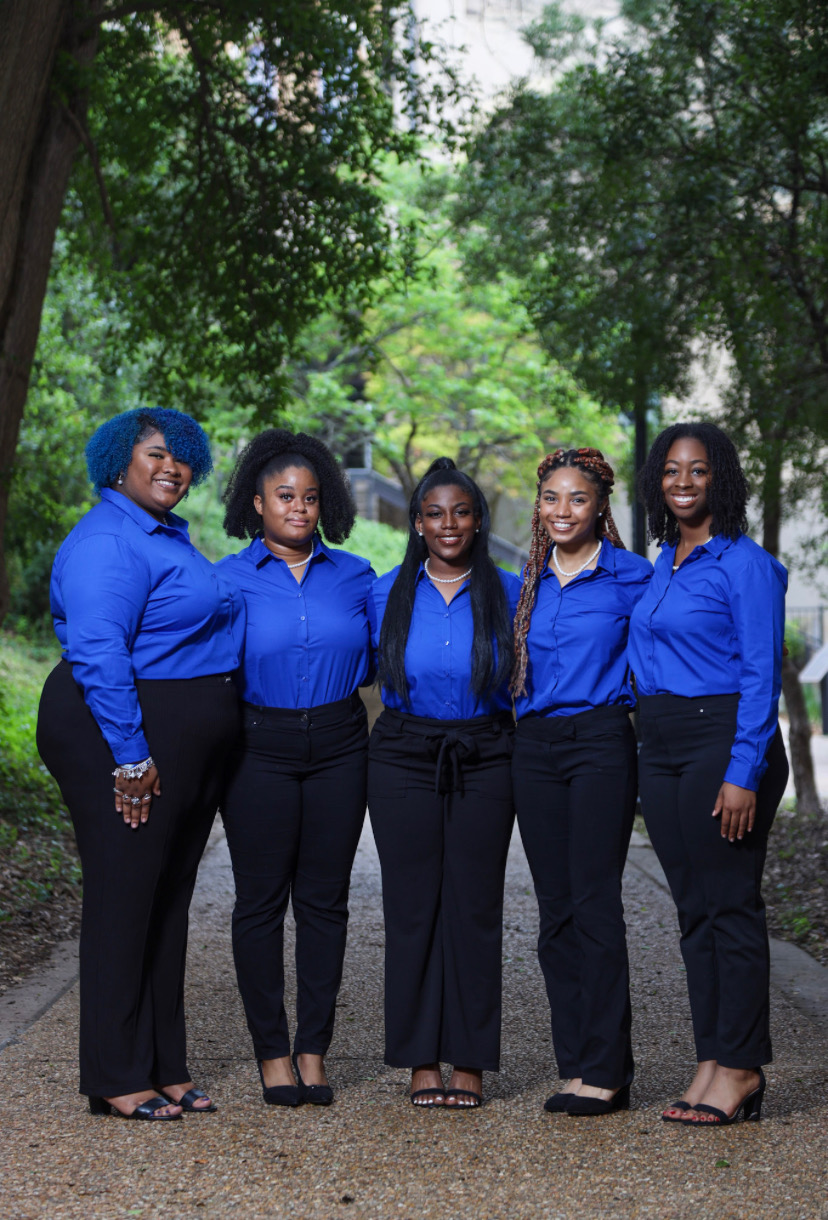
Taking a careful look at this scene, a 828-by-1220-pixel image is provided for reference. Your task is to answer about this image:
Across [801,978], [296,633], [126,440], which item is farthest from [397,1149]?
[801,978]

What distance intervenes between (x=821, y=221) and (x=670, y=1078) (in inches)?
268

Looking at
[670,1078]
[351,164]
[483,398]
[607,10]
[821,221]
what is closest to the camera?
[670,1078]

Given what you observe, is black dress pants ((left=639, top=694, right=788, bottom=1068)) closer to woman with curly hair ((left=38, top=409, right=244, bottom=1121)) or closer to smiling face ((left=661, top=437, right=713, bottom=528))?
smiling face ((left=661, top=437, right=713, bottom=528))

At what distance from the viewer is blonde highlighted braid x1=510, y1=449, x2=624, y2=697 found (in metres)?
4.45

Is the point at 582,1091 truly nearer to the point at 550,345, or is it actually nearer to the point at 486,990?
the point at 486,990

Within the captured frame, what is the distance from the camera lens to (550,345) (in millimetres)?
13172

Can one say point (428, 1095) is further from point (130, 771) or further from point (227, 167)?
point (227, 167)

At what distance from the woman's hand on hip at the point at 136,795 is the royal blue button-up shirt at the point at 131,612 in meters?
0.07

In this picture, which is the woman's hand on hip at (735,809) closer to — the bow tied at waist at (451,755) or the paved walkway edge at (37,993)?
the bow tied at waist at (451,755)

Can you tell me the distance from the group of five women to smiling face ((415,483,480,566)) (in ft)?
0.03

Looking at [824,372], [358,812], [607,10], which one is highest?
[607,10]

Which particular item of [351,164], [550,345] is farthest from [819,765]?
[351,164]

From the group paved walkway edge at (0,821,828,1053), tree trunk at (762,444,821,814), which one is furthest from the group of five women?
tree trunk at (762,444,821,814)

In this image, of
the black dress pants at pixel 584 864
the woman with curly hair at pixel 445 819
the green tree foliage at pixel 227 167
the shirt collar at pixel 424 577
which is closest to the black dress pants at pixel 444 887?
the woman with curly hair at pixel 445 819
